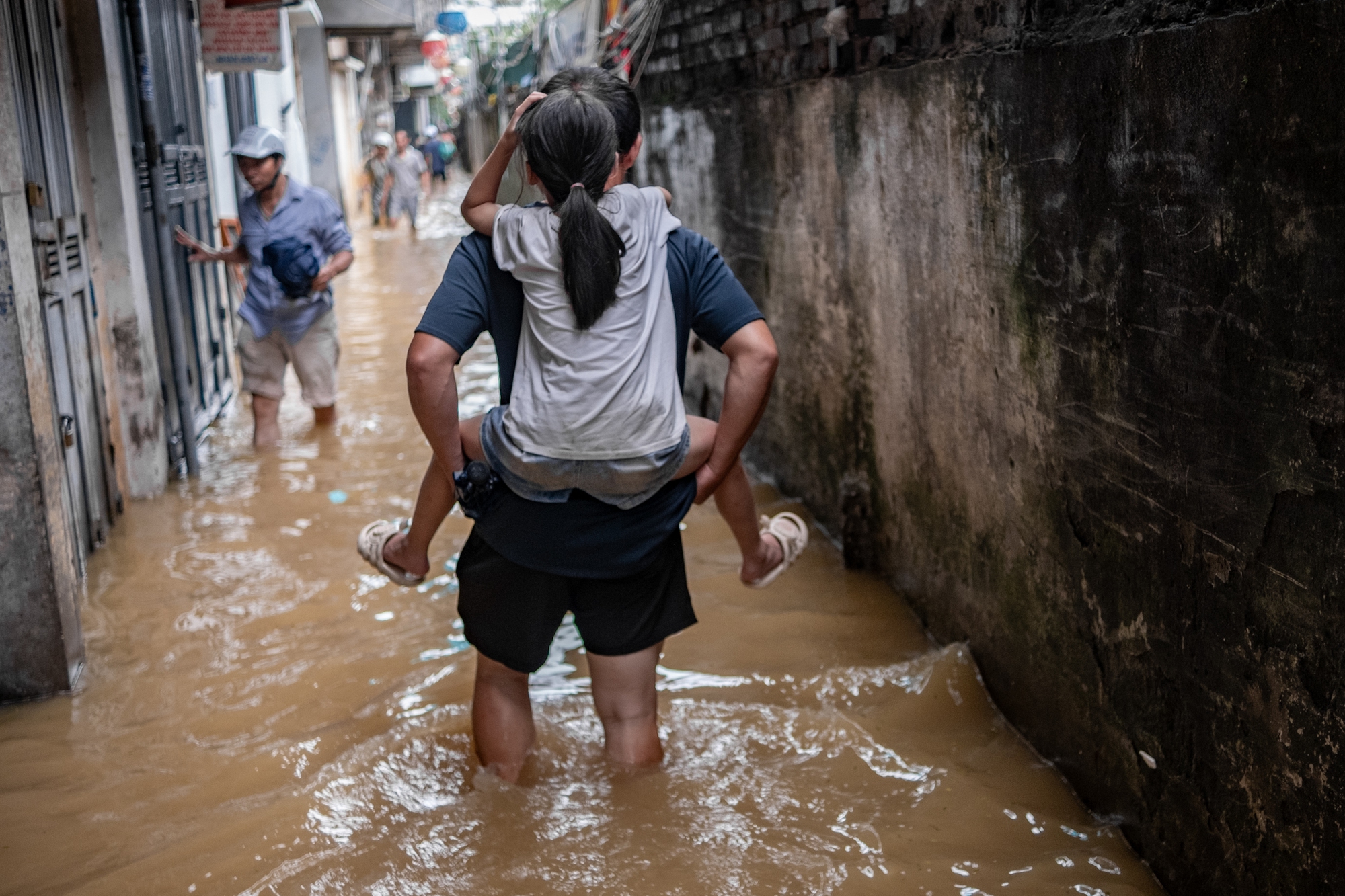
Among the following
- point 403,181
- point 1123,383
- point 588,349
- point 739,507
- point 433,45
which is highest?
point 433,45

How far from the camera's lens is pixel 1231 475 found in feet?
7.41

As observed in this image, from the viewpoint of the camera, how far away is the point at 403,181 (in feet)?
67.1

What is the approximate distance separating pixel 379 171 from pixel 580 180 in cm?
2037

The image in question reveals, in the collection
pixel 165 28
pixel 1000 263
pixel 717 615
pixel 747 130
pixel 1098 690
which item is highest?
pixel 165 28

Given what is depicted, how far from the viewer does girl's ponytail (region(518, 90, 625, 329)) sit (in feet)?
8.05

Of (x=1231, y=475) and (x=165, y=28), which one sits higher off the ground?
(x=165, y=28)

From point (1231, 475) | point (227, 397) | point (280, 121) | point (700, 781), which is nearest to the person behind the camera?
point (1231, 475)

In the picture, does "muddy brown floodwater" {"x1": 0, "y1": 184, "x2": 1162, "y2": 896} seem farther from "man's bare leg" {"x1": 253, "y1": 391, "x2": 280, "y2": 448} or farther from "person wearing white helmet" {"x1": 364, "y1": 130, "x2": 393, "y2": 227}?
"person wearing white helmet" {"x1": 364, "y1": 130, "x2": 393, "y2": 227}

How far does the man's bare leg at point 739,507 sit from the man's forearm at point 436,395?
0.50 metres

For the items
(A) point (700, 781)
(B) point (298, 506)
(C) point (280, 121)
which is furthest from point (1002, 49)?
(C) point (280, 121)

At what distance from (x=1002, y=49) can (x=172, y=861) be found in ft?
9.33

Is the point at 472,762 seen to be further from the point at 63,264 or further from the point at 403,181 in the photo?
the point at 403,181

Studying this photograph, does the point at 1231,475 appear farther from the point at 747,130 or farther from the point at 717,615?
the point at 747,130

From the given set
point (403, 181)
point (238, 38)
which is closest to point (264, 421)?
point (238, 38)
